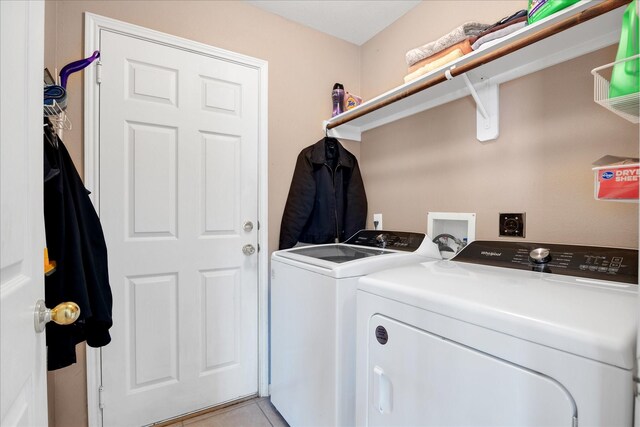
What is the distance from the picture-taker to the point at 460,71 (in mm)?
1340

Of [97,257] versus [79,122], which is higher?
[79,122]

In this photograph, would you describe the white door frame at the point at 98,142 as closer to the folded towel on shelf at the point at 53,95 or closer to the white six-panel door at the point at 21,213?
the folded towel on shelf at the point at 53,95

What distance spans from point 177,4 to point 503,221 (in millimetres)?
2124

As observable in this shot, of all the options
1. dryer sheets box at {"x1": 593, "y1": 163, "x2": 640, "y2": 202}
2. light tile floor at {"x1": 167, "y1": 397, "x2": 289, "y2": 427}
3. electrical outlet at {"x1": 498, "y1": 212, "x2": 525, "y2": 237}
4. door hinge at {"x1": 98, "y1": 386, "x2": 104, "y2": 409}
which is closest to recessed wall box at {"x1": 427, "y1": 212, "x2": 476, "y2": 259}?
electrical outlet at {"x1": 498, "y1": 212, "x2": 525, "y2": 237}

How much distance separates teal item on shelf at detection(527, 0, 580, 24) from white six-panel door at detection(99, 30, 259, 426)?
57.8 inches

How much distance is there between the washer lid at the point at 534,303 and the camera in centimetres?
59

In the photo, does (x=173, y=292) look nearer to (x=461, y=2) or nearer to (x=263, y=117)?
(x=263, y=117)

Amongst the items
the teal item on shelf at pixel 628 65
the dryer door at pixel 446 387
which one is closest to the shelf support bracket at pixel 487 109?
the teal item on shelf at pixel 628 65

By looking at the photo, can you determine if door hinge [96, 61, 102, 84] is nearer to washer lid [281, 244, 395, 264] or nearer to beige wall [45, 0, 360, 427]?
beige wall [45, 0, 360, 427]

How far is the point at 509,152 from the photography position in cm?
145

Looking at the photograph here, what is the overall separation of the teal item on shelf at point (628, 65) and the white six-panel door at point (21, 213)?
1374mm

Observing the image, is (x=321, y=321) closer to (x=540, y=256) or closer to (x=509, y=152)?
(x=540, y=256)

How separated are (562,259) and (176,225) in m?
1.82

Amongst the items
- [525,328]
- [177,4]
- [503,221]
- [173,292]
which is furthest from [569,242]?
[177,4]
